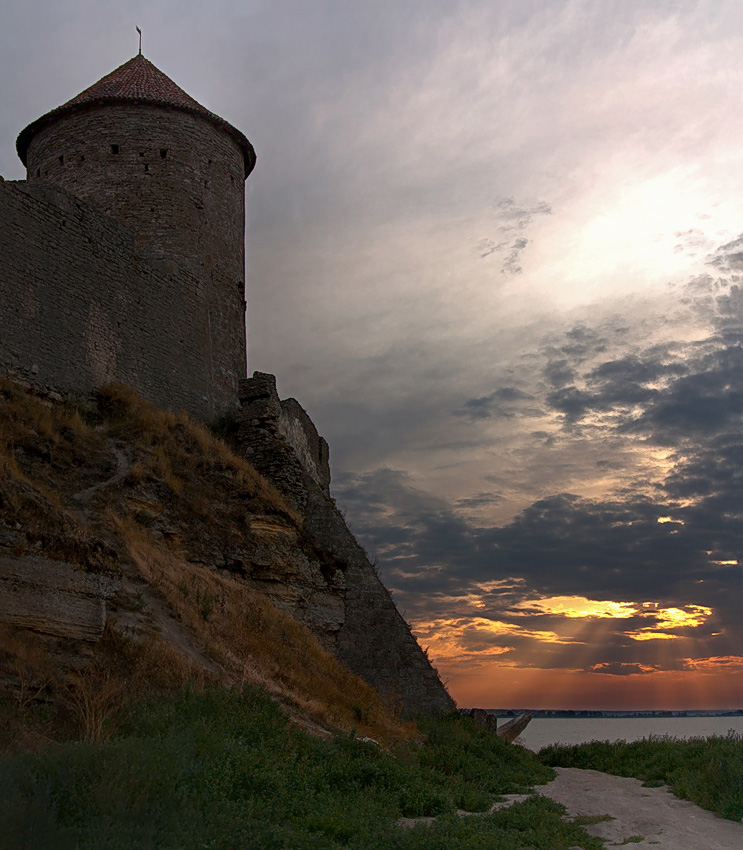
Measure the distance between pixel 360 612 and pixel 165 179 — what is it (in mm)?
12075

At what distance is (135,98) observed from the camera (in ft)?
→ 66.7

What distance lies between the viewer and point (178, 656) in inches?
344

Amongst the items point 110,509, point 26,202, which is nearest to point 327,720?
point 110,509

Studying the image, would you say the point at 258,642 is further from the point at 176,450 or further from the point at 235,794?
the point at 235,794

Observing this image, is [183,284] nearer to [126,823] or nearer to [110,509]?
[110,509]

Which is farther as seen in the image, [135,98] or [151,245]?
[135,98]

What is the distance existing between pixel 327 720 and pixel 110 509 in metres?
4.28

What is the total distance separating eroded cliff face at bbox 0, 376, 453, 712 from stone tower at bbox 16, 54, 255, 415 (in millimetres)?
2527

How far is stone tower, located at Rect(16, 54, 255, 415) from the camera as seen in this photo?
19656mm

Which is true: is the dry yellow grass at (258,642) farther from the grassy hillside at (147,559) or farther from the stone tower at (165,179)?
the stone tower at (165,179)

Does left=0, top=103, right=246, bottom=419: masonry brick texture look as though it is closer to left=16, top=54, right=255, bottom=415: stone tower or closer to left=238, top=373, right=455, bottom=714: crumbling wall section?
left=16, top=54, right=255, bottom=415: stone tower

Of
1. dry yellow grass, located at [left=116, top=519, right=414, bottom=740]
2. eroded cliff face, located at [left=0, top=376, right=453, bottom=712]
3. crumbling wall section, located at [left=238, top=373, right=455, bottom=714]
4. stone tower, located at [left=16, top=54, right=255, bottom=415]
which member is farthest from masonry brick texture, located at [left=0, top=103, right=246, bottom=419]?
dry yellow grass, located at [left=116, top=519, right=414, bottom=740]

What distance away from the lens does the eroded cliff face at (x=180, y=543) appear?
7699mm

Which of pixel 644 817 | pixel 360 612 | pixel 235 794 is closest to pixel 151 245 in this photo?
pixel 360 612
